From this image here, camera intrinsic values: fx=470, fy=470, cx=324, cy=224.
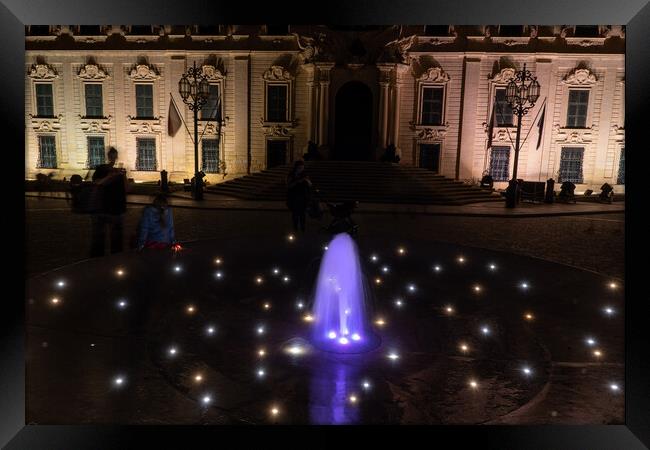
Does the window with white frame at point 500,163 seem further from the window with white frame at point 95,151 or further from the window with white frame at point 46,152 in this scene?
the window with white frame at point 46,152

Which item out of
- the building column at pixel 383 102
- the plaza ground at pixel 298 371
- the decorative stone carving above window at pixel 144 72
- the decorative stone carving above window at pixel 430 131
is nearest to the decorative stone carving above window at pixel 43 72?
the decorative stone carving above window at pixel 144 72

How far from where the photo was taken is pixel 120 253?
7.28 metres

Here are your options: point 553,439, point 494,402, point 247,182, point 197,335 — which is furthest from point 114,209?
point 247,182

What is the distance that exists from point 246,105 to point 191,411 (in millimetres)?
24578

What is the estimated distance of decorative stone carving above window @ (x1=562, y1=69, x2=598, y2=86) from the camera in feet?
81.7

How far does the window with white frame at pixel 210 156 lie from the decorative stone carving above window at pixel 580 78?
19.4 m

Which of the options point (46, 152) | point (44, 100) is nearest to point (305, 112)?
point (44, 100)

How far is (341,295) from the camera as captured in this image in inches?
225

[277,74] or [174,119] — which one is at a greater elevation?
[277,74]

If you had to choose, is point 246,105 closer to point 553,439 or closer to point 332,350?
point 332,350

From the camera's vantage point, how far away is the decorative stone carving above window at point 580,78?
980 inches

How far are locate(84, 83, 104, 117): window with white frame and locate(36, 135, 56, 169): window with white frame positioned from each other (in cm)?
290

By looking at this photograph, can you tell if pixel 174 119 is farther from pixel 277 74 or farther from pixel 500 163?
pixel 500 163

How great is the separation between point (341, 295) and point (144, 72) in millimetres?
25159
